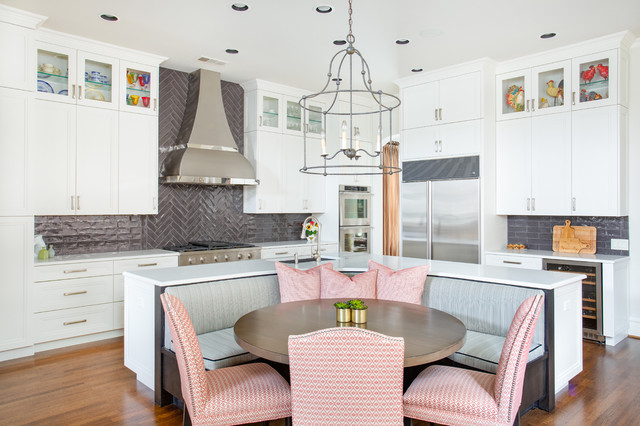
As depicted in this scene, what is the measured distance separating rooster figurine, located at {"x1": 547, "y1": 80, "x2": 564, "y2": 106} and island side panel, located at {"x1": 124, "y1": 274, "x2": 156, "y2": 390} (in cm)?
433

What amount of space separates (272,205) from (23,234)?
284cm

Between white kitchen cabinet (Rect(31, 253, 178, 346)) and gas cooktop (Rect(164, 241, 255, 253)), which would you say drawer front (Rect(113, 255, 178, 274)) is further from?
gas cooktop (Rect(164, 241, 255, 253))

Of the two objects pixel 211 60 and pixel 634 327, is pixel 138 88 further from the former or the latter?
pixel 634 327

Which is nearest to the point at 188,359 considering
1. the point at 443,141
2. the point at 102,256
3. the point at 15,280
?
the point at 15,280

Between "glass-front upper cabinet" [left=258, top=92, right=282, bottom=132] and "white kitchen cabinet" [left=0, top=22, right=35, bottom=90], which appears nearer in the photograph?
"white kitchen cabinet" [left=0, top=22, right=35, bottom=90]

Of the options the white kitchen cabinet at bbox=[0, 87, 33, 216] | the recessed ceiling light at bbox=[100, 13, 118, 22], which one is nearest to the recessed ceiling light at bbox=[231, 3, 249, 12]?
the recessed ceiling light at bbox=[100, 13, 118, 22]

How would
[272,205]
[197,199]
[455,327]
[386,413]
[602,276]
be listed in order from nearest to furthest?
[386,413] < [455,327] < [602,276] < [197,199] < [272,205]

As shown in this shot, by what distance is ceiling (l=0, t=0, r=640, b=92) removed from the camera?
359 cm

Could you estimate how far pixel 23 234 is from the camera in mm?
3807

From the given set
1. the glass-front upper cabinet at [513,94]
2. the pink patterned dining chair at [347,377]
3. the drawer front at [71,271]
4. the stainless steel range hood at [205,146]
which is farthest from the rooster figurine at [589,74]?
the drawer front at [71,271]

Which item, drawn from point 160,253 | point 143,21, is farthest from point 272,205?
point 143,21

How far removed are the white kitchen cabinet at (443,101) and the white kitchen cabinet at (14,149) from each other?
13.0 feet

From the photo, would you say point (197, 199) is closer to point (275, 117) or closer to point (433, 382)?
point (275, 117)

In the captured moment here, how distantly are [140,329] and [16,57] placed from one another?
249 centimetres
